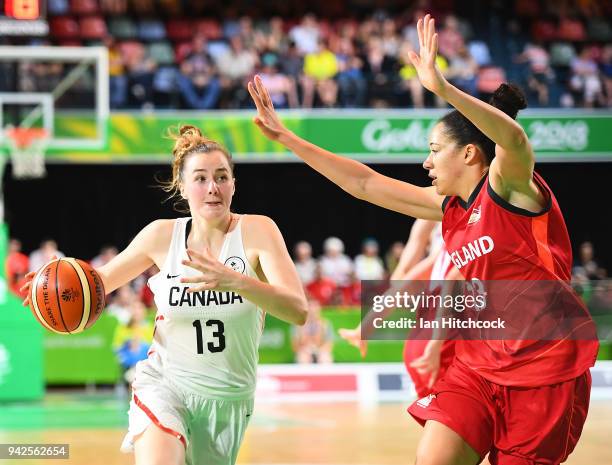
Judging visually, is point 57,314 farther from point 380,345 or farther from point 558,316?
point 380,345

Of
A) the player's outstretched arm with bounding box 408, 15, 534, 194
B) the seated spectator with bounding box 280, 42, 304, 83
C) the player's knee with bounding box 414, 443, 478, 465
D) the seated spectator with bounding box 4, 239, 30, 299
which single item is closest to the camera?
the player's outstretched arm with bounding box 408, 15, 534, 194

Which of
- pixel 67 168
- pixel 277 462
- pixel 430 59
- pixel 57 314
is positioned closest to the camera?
pixel 430 59

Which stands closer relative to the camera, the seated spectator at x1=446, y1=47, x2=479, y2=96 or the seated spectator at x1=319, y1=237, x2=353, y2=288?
the seated spectator at x1=319, y1=237, x2=353, y2=288

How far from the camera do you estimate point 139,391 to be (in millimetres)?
3883

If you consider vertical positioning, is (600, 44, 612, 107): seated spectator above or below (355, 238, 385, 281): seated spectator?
above

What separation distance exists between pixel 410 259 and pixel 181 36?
37.8ft

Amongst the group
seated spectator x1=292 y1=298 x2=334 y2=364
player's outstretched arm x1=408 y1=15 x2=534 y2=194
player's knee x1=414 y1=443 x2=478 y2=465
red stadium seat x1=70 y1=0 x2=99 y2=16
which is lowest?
seated spectator x1=292 y1=298 x2=334 y2=364

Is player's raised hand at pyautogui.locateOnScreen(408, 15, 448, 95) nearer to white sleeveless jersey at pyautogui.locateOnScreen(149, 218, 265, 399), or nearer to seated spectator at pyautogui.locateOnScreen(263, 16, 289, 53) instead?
white sleeveless jersey at pyautogui.locateOnScreen(149, 218, 265, 399)

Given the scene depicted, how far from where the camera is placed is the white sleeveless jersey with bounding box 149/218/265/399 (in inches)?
153

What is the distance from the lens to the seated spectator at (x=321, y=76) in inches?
572

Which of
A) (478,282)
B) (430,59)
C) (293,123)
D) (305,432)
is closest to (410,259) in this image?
(478,282)

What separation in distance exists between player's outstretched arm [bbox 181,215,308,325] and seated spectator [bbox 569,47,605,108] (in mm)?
12041

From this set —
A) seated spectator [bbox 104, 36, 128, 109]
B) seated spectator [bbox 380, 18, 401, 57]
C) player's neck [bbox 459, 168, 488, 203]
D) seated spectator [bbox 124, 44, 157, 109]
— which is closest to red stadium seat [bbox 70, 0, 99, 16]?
seated spectator [bbox 104, 36, 128, 109]

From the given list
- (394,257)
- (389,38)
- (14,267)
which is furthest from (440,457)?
(389,38)
